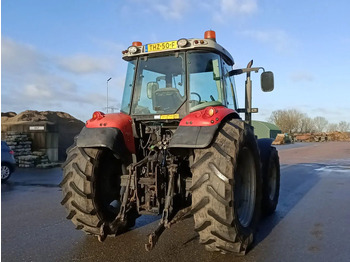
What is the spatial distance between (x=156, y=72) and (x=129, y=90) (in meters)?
0.49

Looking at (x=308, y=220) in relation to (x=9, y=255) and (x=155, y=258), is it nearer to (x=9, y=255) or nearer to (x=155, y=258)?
(x=155, y=258)

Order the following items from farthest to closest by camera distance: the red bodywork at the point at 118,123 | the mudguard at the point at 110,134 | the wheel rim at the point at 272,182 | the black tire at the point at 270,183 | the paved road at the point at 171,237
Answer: the wheel rim at the point at 272,182
the black tire at the point at 270,183
the red bodywork at the point at 118,123
the mudguard at the point at 110,134
the paved road at the point at 171,237

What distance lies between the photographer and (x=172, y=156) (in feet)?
14.0

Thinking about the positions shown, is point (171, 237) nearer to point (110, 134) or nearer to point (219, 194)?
point (219, 194)

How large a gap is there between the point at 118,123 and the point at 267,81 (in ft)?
9.01

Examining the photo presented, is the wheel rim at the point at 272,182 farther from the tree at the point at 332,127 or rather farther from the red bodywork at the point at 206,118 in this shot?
the tree at the point at 332,127

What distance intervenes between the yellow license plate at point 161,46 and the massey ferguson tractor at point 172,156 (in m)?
0.01

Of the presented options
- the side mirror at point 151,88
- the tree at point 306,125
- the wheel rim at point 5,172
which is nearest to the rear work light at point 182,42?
the side mirror at point 151,88

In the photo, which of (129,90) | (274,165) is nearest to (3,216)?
(129,90)

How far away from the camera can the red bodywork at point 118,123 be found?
4.29m

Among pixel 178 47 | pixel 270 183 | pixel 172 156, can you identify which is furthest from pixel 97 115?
pixel 270 183

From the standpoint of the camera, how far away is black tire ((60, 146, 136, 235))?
13.5ft

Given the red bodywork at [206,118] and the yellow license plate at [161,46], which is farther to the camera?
the yellow license plate at [161,46]

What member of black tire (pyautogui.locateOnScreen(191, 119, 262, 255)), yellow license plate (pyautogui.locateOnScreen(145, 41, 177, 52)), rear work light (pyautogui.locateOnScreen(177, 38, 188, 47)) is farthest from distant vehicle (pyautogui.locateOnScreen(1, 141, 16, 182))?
black tire (pyautogui.locateOnScreen(191, 119, 262, 255))
